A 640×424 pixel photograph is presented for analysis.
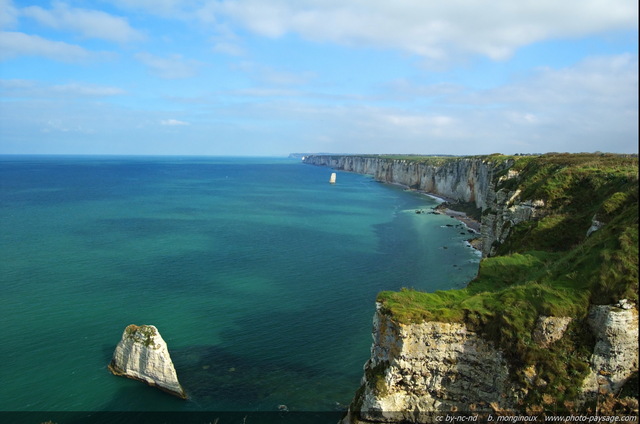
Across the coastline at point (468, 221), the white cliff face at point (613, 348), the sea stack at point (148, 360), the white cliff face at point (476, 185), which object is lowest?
the sea stack at point (148, 360)

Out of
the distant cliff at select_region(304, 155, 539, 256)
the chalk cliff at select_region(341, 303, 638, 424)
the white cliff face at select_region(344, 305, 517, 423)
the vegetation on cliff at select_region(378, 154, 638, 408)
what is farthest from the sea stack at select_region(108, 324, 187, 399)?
the distant cliff at select_region(304, 155, 539, 256)

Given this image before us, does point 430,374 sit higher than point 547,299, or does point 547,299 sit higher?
point 547,299

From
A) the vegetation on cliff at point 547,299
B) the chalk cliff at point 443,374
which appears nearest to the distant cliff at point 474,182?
the vegetation on cliff at point 547,299

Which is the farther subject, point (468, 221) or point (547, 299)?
point (468, 221)

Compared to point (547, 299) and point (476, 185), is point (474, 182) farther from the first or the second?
point (547, 299)

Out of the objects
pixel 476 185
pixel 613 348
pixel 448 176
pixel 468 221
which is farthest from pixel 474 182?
pixel 613 348

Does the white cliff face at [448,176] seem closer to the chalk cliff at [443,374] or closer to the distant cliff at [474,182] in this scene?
the distant cliff at [474,182]

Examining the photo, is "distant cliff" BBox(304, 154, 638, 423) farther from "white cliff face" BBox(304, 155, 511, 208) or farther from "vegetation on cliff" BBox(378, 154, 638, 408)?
"white cliff face" BBox(304, 155, 511, 208)
